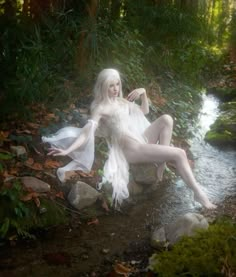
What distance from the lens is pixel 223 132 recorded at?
8.27 meters

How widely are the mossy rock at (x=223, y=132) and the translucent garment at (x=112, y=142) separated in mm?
3015

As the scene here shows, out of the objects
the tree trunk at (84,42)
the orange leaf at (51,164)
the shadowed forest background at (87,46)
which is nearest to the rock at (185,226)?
the orange leaf at (51,164)

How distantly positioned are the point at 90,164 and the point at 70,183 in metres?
0.36

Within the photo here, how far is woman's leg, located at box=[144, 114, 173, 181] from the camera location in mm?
5371

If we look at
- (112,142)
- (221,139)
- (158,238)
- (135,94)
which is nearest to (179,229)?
(158,238)

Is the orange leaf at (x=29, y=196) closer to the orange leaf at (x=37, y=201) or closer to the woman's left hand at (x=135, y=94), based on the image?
the orange leaf at (x=37, y=201)

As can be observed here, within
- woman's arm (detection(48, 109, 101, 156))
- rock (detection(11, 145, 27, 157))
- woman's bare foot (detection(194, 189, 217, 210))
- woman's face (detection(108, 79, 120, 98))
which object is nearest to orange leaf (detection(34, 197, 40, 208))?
woman's arm (detection(48, 109, 101, 156))

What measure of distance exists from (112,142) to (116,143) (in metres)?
0.06

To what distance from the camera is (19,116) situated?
17.3ft

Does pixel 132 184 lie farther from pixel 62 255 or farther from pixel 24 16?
pixel 24 16

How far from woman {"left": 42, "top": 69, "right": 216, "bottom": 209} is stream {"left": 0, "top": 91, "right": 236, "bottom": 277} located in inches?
12.7

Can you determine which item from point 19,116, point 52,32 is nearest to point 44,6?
point 52,32

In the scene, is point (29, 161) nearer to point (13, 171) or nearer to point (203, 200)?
point (13, 171)

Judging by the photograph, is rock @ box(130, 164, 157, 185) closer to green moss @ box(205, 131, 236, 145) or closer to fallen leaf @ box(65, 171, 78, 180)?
fallen leaf @ box(65, 171, 78, 180)
